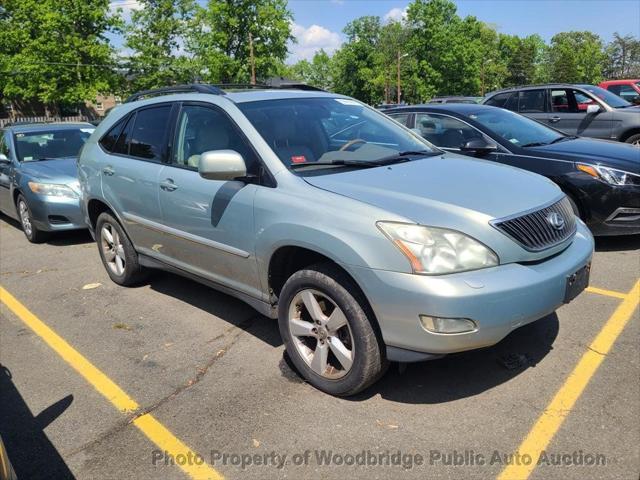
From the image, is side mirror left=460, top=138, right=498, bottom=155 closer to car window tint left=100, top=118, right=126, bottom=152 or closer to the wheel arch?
car window tint left=100, top=118, right=126, bottom=152

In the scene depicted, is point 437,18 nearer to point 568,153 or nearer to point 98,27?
point 98,27

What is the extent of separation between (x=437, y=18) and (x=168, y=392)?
59.7 m

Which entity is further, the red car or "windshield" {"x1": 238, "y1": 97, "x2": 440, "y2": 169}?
the red car

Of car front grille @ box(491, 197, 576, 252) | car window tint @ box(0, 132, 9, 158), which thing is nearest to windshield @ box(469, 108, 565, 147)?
car front grille @ box(491, 197, 576, 252)

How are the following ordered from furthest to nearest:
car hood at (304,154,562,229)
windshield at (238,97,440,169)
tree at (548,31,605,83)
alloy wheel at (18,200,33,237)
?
tree at (548,31,605,83), alloy wheel at (18,200,33,237), windshield at (238,97,440,169), car hood at (304,154,562,229)

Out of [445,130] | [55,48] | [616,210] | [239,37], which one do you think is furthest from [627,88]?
[239,37]

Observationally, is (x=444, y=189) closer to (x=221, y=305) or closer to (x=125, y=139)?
(x=221, y=305)

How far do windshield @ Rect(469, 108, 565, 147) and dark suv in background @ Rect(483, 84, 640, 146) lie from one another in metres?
3.55

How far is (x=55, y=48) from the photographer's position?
33.4 metres

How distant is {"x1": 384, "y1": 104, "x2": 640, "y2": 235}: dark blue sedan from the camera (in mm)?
5512

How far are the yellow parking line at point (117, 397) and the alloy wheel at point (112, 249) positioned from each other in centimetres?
87

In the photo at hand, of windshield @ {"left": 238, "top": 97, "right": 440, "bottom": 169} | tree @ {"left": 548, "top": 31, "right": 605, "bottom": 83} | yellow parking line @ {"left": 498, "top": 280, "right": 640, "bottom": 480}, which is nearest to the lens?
yellow parking line @ {"left": 498, "top": 280, "right": 640, "bottom": 480}

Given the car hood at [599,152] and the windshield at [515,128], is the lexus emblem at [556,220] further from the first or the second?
the windshield at [515,128]

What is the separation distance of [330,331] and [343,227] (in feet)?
2.10
